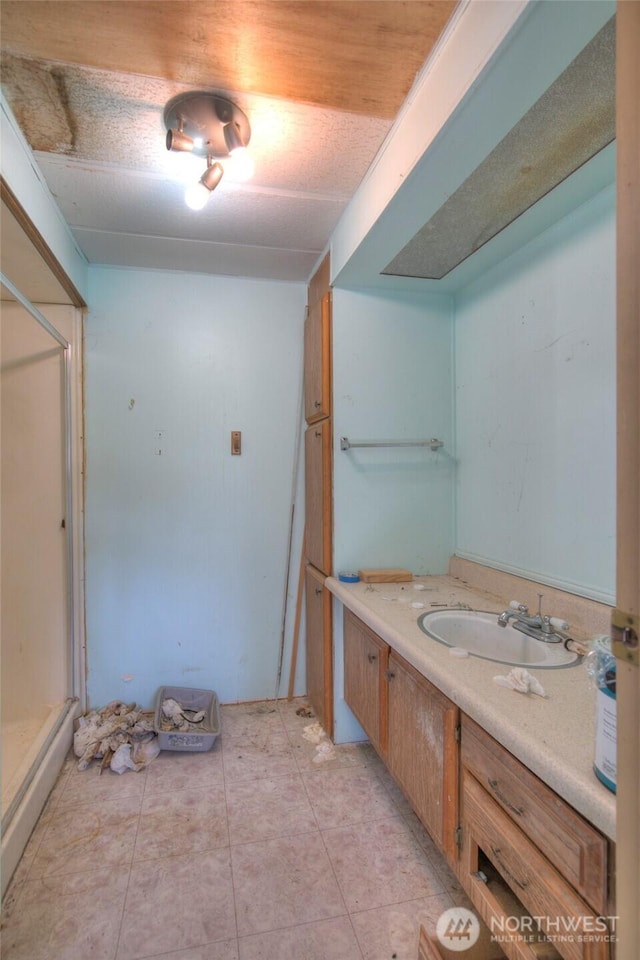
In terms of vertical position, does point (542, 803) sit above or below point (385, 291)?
below

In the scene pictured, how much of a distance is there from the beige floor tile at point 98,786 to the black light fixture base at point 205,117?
95.4 inches

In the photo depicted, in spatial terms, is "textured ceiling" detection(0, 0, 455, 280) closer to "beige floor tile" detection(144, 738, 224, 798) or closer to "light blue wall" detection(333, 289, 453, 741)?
"light blue wall" detection(333, 289, 453, 741)

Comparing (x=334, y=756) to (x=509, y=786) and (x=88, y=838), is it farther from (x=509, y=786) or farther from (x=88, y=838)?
(x=509, y=786)

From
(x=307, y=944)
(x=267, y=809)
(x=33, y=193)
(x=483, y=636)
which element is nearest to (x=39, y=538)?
(x=33, y=193)

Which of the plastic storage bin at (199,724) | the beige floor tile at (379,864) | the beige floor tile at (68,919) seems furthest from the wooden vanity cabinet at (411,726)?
the beige floor tile at (68,919)

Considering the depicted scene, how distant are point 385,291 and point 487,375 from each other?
0.65m

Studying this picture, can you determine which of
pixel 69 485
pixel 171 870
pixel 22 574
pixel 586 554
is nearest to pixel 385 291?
pixel 586 554

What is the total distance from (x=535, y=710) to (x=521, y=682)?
0.09 metres

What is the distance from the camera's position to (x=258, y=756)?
2127mm

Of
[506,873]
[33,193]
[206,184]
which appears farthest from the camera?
[33,193]

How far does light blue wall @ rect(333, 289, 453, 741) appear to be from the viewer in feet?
7.16

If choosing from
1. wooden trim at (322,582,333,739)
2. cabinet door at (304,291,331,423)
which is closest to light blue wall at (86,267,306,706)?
cabinet door at (304,291,331,423)

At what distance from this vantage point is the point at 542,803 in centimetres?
88

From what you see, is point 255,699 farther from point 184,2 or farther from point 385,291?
point 184,2
